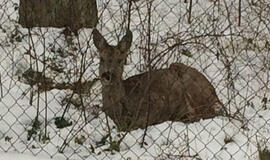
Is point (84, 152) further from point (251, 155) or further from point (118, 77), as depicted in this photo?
point (251, 155)

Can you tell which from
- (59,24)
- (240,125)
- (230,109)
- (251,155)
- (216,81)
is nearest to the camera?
(251,155)

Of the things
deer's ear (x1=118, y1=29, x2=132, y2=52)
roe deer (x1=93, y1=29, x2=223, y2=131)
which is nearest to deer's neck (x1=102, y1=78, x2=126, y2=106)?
roe deer (x1=93, y1=29, x2=223, y2=131)

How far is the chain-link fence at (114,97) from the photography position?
556cm

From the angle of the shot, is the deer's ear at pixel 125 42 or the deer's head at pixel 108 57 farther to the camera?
the deer's head at pixel 108 57

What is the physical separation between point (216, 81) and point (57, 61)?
6.44 feet

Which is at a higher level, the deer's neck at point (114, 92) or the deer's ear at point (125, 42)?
the deer's ear at point (125, 42)

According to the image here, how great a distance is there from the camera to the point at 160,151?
555cm

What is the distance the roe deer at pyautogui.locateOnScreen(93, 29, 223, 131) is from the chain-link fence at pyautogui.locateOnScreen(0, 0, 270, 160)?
87 millimetres

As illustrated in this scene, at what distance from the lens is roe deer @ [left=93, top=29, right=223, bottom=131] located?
19.9 feet

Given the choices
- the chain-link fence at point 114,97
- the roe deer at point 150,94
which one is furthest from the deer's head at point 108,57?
the chain-link fence at point 114,97

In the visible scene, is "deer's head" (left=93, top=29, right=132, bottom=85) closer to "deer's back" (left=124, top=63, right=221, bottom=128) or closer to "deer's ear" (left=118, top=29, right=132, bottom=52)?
"deer's ear" (left=118, top=29, right=132, bottom=52)

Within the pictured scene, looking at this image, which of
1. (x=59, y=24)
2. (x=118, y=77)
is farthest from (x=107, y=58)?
(x=59, y=24)

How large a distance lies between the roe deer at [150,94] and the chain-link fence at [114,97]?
0.09m

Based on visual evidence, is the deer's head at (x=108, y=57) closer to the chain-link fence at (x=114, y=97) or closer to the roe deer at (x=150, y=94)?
the roe deer at (x=150, y=94)
